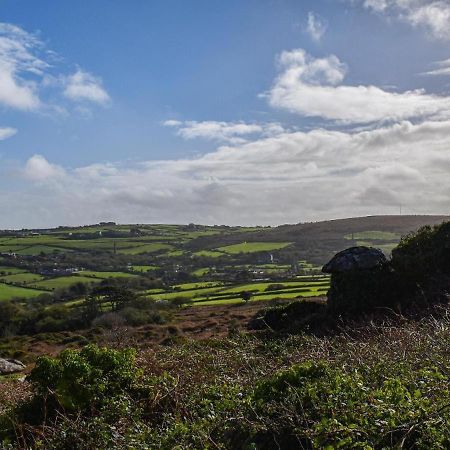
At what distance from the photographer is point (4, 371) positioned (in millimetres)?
26203

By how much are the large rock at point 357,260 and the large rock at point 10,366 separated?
18173 millimetres

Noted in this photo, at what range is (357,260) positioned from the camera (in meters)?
19.6

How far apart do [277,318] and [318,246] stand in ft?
290

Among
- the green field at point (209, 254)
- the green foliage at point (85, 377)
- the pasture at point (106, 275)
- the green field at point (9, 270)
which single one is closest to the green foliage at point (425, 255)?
the green foliage at point (85, 377)

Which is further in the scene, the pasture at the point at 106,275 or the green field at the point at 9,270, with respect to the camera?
the green field at the point at 9,270

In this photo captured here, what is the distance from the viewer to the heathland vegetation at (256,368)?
5.61m

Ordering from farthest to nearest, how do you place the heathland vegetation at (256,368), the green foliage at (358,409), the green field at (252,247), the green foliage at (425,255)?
the green field at (252,247)
the green foliage at (425,255)
the heathland vegetation at (256,368)
the green foliage at (358,409)

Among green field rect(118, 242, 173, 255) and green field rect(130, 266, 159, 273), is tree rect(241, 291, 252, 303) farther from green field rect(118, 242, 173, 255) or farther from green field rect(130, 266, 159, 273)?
green field rect(118, 242, 173, 255)

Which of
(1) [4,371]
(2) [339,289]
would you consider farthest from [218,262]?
(2) [339,289]

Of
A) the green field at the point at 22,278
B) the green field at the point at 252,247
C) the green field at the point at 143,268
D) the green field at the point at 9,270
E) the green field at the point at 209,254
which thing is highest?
the green field at the point at 252,247

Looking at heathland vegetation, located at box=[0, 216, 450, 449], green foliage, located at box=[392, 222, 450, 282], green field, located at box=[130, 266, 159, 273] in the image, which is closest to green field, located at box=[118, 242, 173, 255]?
green field, located at box=[130, 266, 159, 273]

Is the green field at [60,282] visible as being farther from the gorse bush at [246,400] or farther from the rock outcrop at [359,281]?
the gorse bush at [246,400]

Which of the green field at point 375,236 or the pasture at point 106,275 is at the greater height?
the green field at point 375,236

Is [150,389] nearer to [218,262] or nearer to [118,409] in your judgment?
[118,409]
